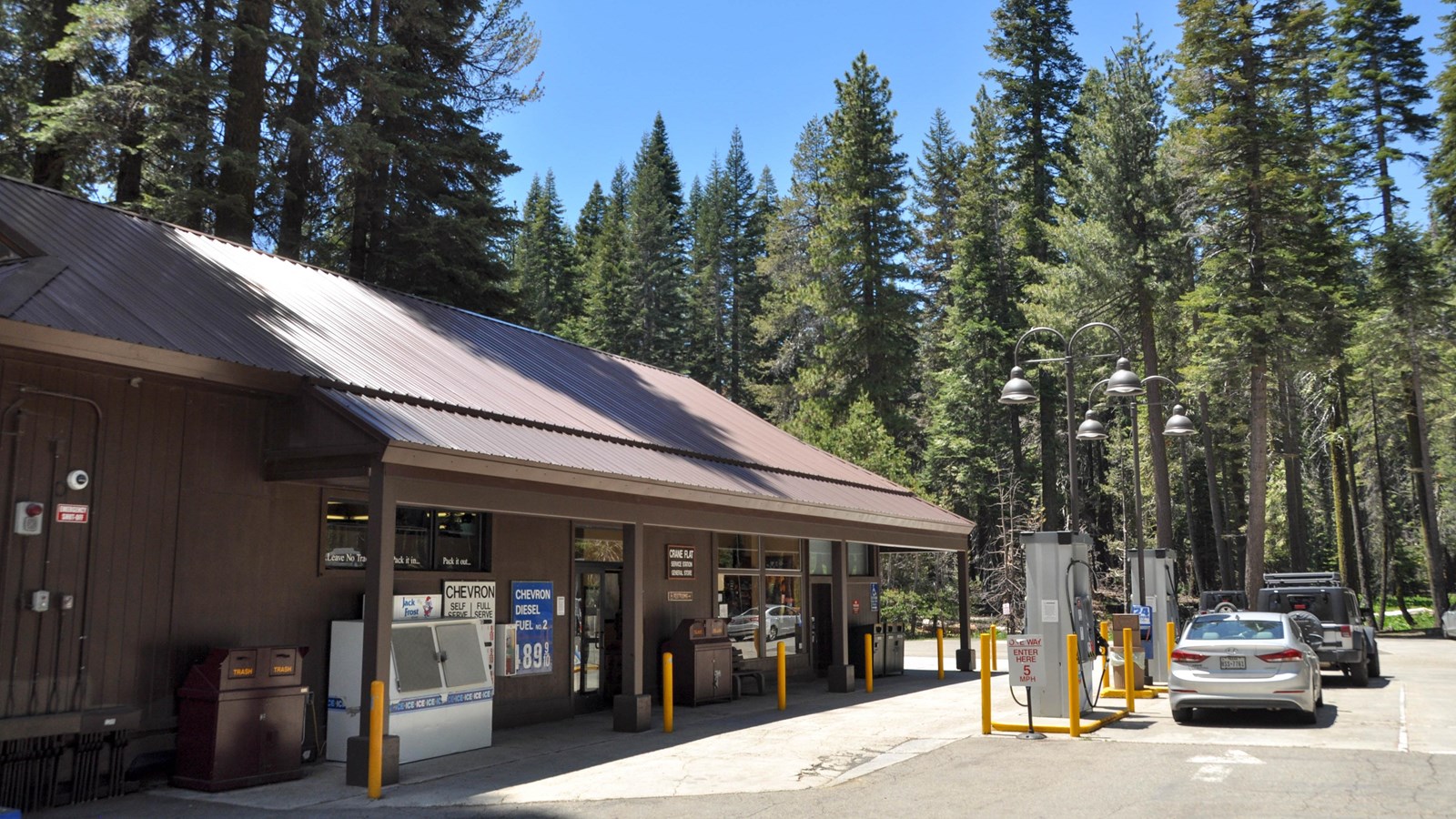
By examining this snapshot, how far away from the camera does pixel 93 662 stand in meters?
9.41

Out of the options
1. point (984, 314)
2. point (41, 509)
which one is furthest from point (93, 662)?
point (984, 314)

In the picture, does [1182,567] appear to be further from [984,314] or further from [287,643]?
[287,643]

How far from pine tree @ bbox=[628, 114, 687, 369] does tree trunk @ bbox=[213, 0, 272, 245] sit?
36.3m

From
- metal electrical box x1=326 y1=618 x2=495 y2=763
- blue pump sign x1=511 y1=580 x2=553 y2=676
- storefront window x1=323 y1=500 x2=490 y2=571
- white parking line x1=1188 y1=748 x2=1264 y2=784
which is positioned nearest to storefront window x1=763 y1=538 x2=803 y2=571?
blue pump sign x1=511 y1=580 x2=553 y2=676

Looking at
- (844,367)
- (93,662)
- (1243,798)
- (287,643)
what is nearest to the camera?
(1243,798)

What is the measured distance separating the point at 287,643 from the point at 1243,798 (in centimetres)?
933

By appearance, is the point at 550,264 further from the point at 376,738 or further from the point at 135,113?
the point at 376,738

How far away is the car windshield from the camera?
44.4 ft

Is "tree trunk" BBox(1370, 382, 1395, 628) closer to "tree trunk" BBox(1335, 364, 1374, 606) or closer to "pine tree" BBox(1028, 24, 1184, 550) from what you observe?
"tree trunk" BBox(1335, 364, 1374, 606)

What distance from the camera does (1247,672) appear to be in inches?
513

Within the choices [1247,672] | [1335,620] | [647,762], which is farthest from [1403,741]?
[647,762]

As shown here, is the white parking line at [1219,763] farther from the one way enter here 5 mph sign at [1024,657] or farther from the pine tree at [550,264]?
the pine tree at [550,264]

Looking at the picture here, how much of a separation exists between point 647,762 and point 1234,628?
26.5 ft

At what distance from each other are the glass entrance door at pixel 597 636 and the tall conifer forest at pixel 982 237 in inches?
393
